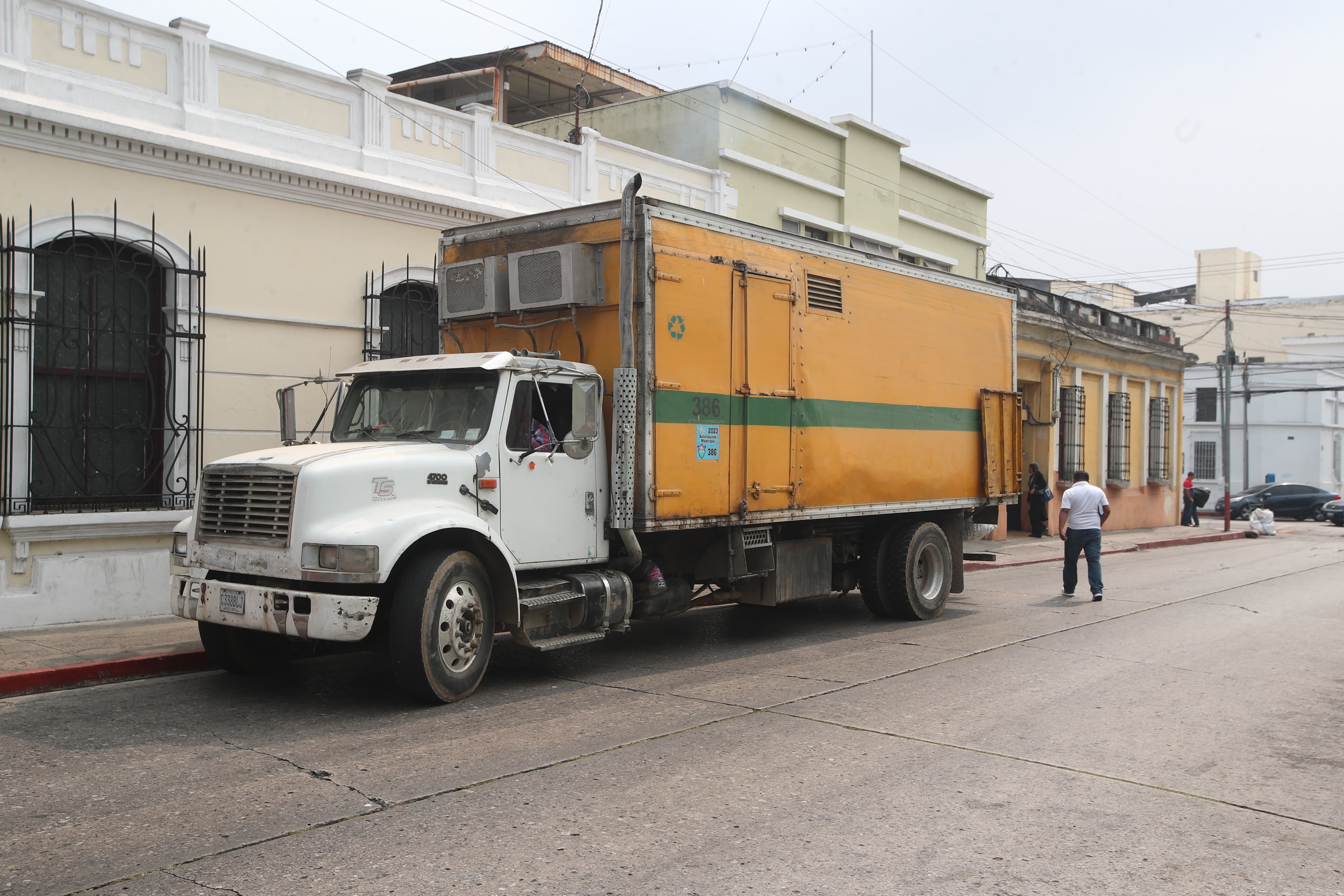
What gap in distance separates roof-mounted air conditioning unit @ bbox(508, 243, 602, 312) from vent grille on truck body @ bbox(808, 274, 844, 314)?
2427 millimetres

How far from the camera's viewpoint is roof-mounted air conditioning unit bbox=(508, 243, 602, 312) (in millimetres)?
8641

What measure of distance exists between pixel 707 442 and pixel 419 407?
94.2 inches

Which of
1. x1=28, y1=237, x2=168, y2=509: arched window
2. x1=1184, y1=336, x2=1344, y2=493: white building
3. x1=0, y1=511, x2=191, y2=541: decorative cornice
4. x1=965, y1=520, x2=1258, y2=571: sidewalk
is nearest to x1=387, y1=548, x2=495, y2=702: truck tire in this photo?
x1=0, y1=511, x2=191, y2=541: decorative cornice

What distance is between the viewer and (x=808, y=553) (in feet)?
34.8

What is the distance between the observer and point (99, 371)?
10.6 m

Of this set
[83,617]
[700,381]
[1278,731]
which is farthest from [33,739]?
[1278,731]

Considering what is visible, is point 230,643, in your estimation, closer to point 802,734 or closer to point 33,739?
point 33,739

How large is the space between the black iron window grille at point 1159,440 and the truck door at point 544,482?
2873 centimetres

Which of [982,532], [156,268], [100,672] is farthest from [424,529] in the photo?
[982,532]

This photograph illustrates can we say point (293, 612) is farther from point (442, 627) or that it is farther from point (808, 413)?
point (808, 413)

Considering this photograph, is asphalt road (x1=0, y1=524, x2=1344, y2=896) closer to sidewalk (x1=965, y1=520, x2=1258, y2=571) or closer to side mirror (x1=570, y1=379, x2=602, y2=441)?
side mirror (x1=570, y1=379, x2=602, y2=441)

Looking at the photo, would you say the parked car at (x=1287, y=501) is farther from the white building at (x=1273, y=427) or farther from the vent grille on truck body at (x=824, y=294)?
the vent grille on truck body at (x=824, y=294)

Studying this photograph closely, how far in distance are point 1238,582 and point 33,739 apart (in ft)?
52.4

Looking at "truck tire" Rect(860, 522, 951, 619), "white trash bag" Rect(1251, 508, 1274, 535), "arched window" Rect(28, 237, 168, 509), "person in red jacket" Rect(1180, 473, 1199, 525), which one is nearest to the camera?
"arched window" Rect(28, 237, 168, 509)
